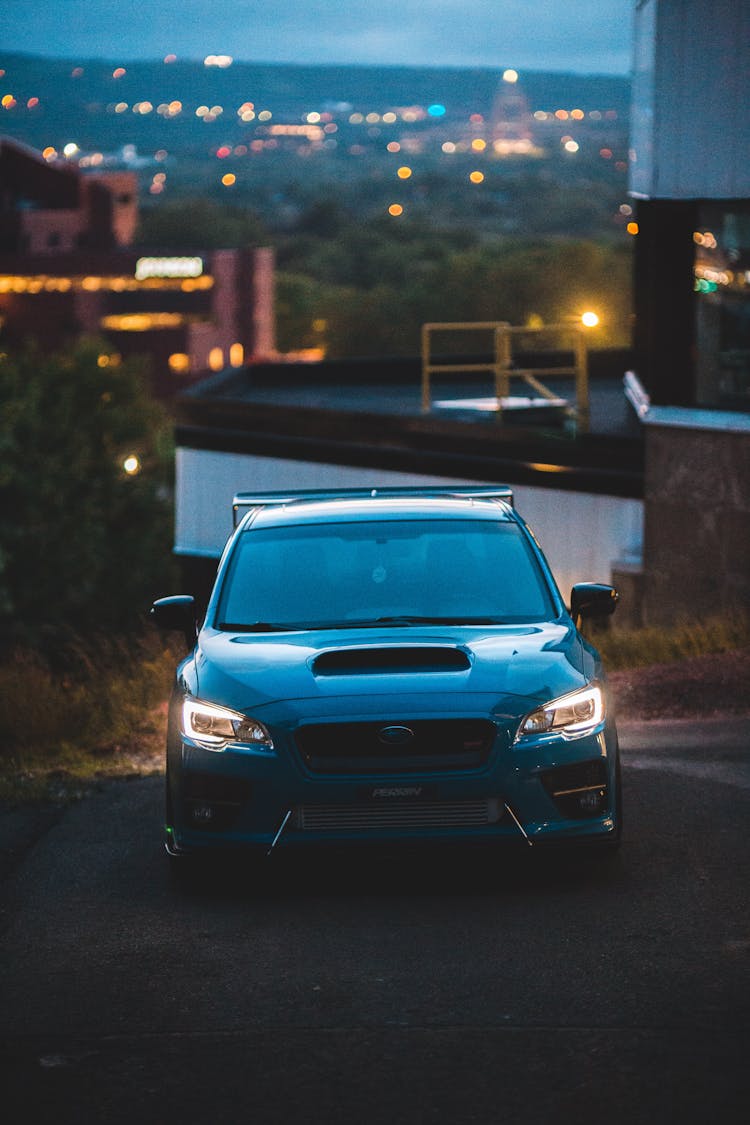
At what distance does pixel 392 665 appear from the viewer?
754 cm

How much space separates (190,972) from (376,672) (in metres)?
1.60

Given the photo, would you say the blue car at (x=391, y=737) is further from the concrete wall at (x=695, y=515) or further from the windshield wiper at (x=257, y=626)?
the concrete wall at (x=695, y=515)

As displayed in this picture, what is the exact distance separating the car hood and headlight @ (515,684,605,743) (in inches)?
1.8

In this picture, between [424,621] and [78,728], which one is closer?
[424,621]

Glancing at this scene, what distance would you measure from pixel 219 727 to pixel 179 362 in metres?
117

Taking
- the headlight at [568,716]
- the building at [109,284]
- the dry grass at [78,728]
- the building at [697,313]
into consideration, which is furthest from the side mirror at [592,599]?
the building at [109,284]

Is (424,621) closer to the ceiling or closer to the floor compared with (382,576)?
closer to the floor

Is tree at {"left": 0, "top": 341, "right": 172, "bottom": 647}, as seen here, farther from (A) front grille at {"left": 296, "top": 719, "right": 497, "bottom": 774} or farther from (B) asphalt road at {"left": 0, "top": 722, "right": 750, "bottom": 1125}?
(A) front grille at {"left": 296, "top": 719, "right": 497, "bottom": 774}

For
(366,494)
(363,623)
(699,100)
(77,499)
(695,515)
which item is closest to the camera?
(363,623)

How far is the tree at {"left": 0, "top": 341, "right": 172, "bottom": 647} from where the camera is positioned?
4697cm

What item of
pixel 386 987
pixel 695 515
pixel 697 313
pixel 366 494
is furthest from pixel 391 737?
pixel 697 313

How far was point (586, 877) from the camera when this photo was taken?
768 centimetres

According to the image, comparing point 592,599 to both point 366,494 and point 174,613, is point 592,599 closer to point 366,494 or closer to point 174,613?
point 366,494

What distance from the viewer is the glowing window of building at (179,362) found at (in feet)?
400
